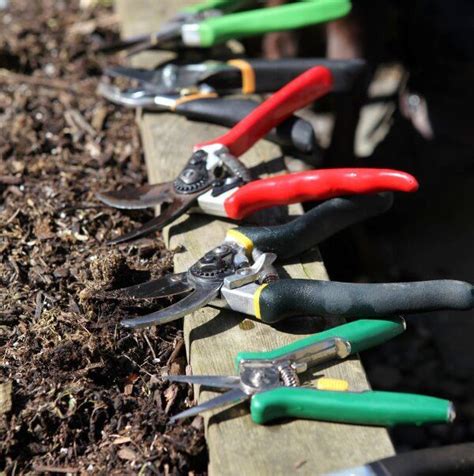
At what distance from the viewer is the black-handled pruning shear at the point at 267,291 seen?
1.85 m

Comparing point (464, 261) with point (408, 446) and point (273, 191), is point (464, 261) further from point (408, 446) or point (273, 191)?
point (273, 191)

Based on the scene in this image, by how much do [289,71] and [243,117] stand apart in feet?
1.03

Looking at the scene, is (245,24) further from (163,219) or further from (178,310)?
(178,310)

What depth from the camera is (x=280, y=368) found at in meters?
1.73

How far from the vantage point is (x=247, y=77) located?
2.74m

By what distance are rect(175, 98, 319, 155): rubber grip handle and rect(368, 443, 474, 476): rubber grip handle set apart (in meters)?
1.10

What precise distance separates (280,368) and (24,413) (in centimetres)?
55

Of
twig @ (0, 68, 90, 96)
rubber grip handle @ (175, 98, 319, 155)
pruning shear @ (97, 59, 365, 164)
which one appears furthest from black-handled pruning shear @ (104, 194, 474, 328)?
twig @ (0, 68, 90, 96)

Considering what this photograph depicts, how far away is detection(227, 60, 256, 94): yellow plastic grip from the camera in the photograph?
2740mm

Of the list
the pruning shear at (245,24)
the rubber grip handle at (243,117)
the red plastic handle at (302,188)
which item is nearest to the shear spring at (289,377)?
the red plastic handle at (302,188)

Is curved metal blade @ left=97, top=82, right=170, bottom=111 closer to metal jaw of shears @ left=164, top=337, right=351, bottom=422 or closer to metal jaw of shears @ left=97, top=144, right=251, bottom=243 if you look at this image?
metal jaw of shears @ left=97, top=144, right=251, bottom=243

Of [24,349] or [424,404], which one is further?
[24,349]

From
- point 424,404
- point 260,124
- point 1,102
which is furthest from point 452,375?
point 1,102

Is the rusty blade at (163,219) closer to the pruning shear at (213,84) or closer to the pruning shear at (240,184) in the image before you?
the pruning shear at (240,184)
